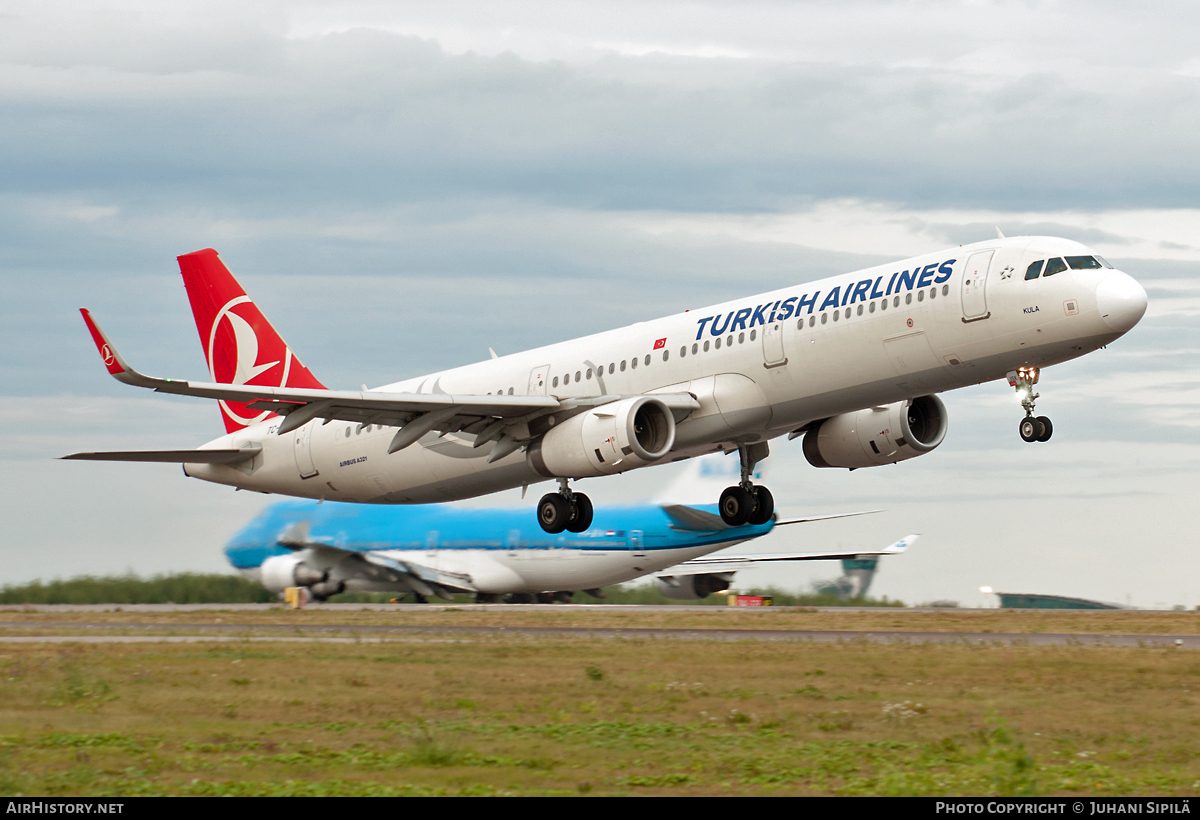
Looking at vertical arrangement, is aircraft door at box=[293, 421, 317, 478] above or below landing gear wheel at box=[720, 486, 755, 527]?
above

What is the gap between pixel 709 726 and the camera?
17.4 meters

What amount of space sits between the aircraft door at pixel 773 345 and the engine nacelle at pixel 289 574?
32.2 meters

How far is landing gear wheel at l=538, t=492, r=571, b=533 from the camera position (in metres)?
32.9

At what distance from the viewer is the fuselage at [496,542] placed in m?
52.6

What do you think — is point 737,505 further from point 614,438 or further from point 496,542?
point 496,542

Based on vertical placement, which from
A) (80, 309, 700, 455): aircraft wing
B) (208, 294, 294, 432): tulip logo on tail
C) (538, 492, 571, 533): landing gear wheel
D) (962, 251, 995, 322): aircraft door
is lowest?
(538, 492, 571, 533): landing gear wheel

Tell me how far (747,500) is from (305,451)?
1297 cm

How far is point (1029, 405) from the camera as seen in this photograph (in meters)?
27.1

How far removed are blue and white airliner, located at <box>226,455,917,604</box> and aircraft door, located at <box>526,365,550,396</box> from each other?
1976cm

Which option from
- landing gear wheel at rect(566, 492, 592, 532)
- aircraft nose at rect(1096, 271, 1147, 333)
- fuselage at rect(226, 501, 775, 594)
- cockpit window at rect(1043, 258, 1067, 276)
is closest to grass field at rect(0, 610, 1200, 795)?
landing gear wheel at rect(566, 492, 592, 532)

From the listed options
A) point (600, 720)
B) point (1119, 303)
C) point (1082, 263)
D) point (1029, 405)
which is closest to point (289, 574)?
point (1029, 405)

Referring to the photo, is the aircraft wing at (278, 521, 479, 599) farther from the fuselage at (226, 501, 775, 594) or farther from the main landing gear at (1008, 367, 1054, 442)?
the main landing gear at (1008, 367, 1054, 442)
